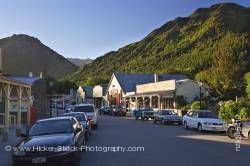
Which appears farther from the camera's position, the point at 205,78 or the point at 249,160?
the point at 205,78

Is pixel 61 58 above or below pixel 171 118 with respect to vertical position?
above

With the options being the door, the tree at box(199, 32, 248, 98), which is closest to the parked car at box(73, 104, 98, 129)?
the door

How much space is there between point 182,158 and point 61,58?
364 ft

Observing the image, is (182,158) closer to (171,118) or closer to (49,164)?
(49,164)

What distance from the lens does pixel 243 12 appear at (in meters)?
194

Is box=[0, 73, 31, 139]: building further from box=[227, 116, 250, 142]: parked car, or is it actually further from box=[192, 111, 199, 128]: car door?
box=[192, 111, 199, 128]: car door

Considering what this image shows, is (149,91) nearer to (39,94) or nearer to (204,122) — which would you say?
(39,94)

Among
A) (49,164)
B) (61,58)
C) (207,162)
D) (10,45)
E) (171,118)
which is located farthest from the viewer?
(61,58)

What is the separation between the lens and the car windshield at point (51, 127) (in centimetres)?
1541

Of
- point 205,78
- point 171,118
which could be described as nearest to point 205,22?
point 205,78

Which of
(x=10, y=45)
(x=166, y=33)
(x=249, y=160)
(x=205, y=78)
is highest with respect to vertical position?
(x=166, y=33)

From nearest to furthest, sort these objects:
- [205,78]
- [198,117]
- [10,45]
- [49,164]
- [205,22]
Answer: [49,164]
[198,117]
[205,78]
[10,45]
[205,22]

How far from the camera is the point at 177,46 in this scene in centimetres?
15912

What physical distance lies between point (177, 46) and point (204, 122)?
427ft
